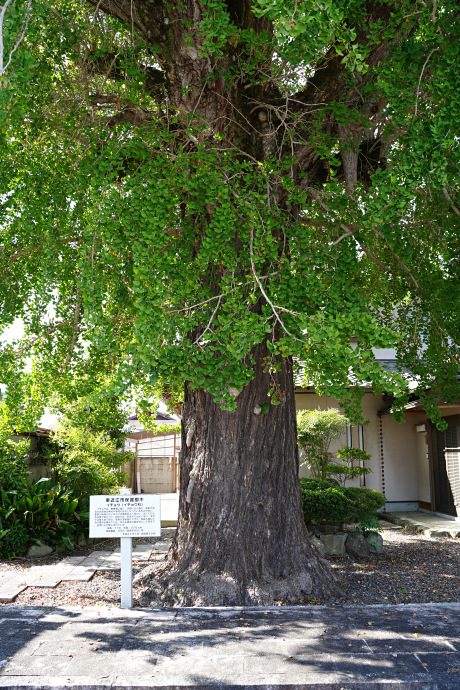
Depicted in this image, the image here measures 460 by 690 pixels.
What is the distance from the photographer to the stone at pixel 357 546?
30.8 ft

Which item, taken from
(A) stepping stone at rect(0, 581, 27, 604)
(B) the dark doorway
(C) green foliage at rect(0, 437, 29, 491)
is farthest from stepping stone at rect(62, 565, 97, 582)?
(B) the dark doorway

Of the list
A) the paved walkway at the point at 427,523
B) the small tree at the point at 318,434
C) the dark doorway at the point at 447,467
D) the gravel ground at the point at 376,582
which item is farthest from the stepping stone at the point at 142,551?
the dark doorway at the point at 447,467

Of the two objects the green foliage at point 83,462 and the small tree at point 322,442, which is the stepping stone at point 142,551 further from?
the small tree at point 322,442

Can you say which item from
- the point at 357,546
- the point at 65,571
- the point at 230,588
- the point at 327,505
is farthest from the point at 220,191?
the point at 357,546

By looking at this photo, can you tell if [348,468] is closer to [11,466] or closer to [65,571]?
[65,571]

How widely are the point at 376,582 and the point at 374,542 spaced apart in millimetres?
2126

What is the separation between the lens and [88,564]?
9102mm

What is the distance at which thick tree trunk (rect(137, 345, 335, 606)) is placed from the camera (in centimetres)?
633

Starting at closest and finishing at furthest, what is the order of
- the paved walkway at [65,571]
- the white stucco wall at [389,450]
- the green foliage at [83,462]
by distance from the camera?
the paved walkway at [65,571], the green foliage at [83,462], the white stucco wall at [389,450]

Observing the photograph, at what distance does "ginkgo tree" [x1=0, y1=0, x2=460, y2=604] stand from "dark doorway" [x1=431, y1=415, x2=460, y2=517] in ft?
18.8

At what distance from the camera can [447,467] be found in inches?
529

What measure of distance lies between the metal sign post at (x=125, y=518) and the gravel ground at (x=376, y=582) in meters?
0.92

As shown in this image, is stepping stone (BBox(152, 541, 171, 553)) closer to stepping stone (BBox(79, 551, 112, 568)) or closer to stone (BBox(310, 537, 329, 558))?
stepping stone (BBox(79, 551, 112, 568))

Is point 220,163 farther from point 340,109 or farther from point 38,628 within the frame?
point 38,628
